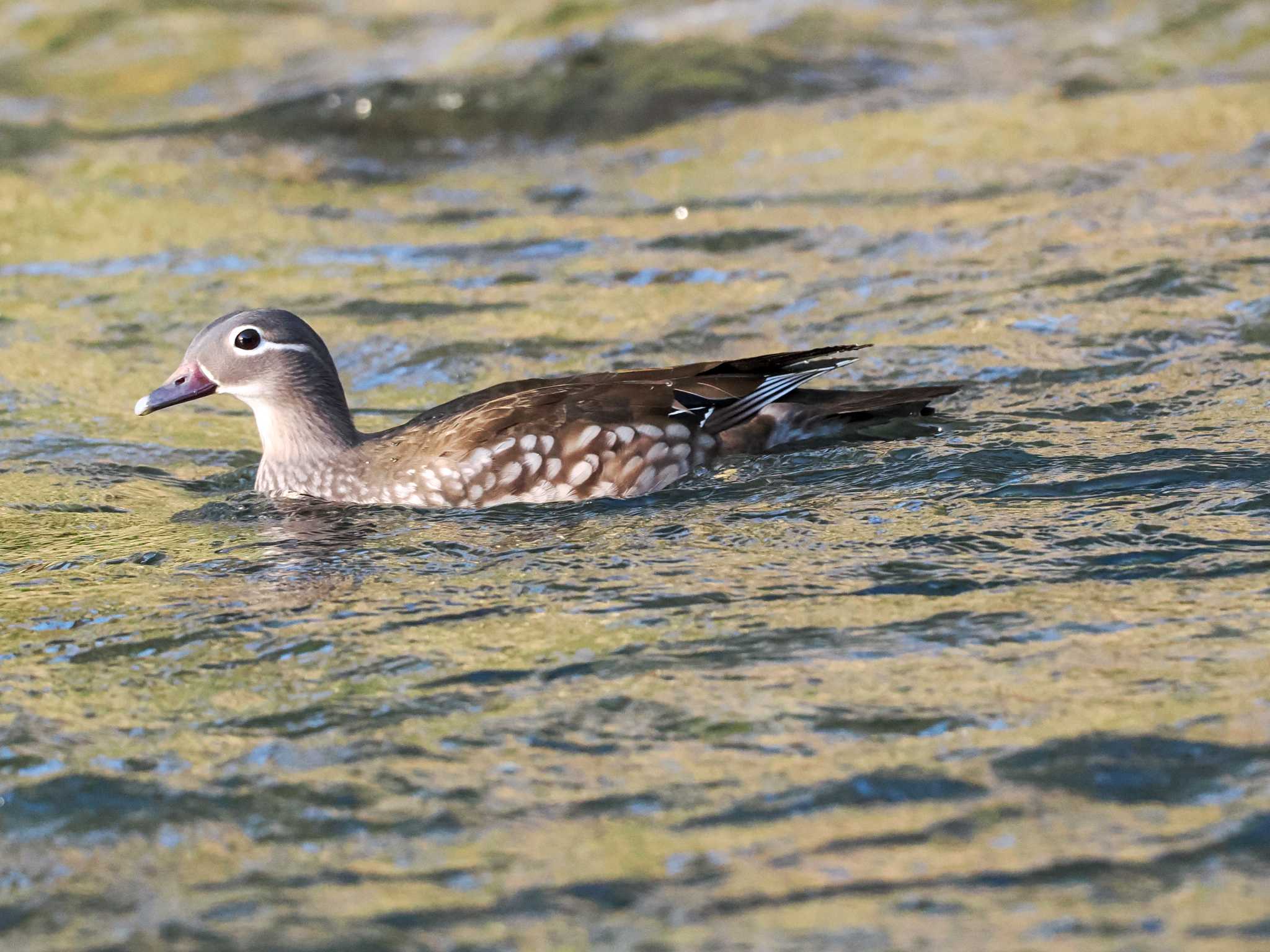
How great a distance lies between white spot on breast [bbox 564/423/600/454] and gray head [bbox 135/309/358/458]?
4.15 ft

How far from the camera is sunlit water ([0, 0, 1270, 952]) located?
4520 millimetres

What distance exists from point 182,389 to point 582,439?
2.02 meters

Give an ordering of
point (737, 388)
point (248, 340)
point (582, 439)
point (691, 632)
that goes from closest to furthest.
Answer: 1. point (691, 632)
2. point (582, 439)
3. point (737, 388)
4. point (248, 340)

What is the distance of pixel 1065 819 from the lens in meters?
4.70

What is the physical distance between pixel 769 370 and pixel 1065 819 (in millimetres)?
3856

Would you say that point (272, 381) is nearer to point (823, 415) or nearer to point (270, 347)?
point (270, 347)

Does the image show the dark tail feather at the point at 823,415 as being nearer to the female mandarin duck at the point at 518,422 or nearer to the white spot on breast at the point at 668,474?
the female mandarin duck at the point at 518,422

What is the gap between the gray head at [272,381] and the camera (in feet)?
27.6

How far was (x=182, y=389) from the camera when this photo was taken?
8.41 m

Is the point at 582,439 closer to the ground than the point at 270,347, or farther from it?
closer to the ground

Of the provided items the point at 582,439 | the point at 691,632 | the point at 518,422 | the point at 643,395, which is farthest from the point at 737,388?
the point at 691,632

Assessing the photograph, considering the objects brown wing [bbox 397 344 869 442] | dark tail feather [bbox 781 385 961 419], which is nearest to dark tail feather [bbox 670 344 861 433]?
brown wing [bbox 397 344 869 442]

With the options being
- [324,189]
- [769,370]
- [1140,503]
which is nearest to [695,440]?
[769,370]

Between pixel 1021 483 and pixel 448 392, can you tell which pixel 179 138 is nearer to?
pixel 448 392
